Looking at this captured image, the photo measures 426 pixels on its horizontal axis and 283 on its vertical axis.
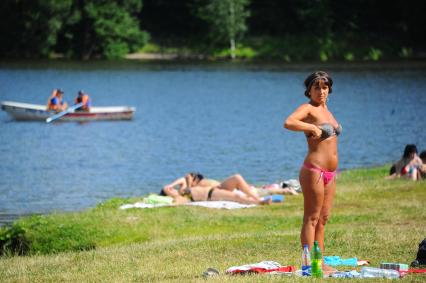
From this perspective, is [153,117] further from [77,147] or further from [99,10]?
[99,10]

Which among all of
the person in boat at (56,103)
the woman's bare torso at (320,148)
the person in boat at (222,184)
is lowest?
the person in boat at (222,184)

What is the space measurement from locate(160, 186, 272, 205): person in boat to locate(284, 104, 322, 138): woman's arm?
932cm

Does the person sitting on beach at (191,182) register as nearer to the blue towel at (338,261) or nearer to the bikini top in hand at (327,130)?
the blue towel at (338,261)

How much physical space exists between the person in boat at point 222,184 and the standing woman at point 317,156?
9.23 metres

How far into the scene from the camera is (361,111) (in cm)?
5228

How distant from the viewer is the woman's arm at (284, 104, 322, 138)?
10789 millimetres

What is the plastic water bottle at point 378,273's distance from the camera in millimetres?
Answer: 10500

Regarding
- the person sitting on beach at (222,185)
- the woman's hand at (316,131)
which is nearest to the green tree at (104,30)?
the person sitting on beach at (222,185)

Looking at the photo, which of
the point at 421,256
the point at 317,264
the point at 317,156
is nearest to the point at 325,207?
the point at 317,156

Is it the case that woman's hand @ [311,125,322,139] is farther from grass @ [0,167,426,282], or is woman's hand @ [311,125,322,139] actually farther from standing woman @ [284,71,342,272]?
grass @ [0,167,426,282]

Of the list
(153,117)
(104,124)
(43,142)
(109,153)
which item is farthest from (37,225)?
(153,117)

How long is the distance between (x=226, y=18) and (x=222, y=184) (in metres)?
72.4

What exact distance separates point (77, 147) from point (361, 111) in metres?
18.8

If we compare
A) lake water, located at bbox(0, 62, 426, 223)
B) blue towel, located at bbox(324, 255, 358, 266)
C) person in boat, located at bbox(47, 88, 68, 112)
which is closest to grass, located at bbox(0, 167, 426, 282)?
blue towel, located at bbox(324, 255, 358, 266)
